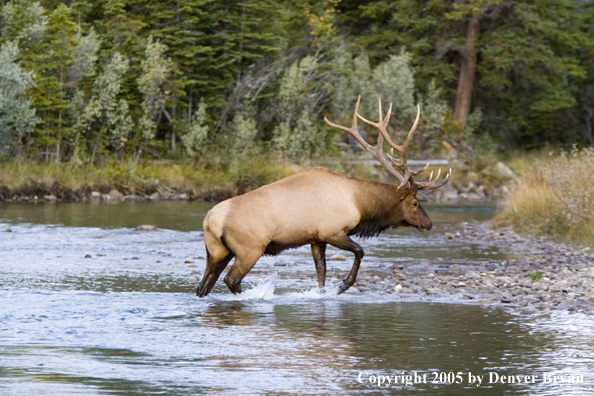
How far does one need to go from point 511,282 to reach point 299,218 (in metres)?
2.95

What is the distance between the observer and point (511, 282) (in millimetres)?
11602

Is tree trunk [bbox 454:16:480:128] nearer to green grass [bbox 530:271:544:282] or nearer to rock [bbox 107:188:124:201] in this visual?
rock [bbox 107:188:124:201]

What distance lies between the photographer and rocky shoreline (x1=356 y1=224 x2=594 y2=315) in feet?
34.0

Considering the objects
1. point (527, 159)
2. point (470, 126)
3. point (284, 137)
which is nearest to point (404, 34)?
point (470, 126)

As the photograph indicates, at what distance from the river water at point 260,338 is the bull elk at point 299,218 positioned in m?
0.48

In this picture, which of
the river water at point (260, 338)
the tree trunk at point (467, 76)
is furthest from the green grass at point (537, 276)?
the tree trunk at point (467, 76)

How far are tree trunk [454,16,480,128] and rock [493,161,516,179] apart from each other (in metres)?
3.88

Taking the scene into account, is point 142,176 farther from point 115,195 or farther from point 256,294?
point 256,294

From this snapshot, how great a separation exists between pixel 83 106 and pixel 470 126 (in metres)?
18.6

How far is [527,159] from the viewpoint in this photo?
4172 centimetres

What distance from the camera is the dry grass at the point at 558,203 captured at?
54.4 ft

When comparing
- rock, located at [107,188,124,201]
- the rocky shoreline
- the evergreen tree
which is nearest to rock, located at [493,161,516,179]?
rock, located at [107,188,124,201]

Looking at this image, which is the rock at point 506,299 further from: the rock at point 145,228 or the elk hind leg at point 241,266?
the rock at point 145,228

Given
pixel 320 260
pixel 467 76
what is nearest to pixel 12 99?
pixel 320 260
